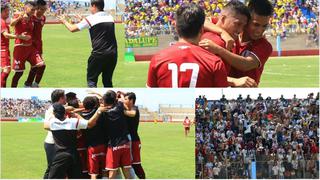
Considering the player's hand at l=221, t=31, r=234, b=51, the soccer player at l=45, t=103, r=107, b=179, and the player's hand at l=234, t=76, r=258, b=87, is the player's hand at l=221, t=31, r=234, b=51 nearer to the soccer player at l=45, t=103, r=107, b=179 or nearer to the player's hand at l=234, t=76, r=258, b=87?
the player's hand at l=234, t=76, r=258, b=87

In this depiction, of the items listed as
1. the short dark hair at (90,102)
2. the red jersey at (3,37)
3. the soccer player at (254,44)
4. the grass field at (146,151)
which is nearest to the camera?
the soccer player at (254,44)

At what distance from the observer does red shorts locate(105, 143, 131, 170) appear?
7.34 m

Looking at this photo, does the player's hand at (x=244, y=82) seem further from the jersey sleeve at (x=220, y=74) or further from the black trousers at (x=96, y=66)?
the black trousers at (x=96, y=66)

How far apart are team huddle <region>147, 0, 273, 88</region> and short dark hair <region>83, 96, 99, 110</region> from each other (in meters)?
2.60

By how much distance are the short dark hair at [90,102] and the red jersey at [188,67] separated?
274cm

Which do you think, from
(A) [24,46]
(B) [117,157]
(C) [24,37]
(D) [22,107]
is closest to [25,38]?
(C) [24,37]

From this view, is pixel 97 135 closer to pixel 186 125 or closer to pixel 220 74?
pixel 186 125

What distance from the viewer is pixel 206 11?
21.6m

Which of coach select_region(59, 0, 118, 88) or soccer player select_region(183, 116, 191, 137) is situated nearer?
soccer player select_region(183, 116, 191, 137)

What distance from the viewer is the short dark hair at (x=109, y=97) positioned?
23.2 ft

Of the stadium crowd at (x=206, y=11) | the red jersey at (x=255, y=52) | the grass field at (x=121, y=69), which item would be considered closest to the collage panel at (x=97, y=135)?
the red jersey at (x=255, y=52)

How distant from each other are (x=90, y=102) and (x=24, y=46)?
3.97m

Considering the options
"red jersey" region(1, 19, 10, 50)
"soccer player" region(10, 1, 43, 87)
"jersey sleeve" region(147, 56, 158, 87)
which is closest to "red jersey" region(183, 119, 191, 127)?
"jersey sleeve" region(147, 56, 158, 87)

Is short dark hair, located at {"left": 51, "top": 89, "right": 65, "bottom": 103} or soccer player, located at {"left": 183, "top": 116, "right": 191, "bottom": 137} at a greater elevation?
short dark hair, located at {"left": 51, "top": 89, "right": 65, "bottom": 103}
